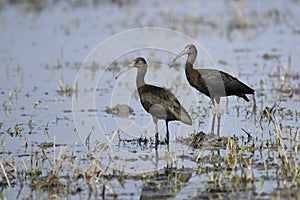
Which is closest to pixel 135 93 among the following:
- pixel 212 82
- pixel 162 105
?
pixel 212 82

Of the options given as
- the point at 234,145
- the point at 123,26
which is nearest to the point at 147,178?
the point at 234,145

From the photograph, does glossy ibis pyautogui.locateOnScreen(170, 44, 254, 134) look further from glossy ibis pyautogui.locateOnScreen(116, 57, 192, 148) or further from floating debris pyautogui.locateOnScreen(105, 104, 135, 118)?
floating debris pyautogui.locateOnScreen(105, 104, 135, 118)

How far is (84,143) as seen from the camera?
889cm

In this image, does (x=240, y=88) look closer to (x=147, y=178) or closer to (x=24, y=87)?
(x=147, y=178)

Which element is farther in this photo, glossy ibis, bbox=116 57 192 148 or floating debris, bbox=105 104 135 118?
floating debris, bbox=105 104 135 118

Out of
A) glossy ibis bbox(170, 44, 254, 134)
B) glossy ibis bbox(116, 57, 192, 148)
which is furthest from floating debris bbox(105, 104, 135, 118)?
glossy ibis bbox(116, 57, 192, 148)

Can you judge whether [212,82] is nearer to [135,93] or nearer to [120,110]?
[120,110]

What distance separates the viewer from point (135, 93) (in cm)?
1206

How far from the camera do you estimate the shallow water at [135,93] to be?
7141mm

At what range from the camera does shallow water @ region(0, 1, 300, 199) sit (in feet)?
23.4

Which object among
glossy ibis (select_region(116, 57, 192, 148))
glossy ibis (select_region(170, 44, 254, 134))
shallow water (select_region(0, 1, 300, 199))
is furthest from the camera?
glossy ibis (select_region(170, 44, 254, 134))

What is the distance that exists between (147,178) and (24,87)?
6.02 meters

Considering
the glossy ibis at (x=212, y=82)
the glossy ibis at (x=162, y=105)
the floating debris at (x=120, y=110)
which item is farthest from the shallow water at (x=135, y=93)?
the glossy ibis at (x=212, y=82)

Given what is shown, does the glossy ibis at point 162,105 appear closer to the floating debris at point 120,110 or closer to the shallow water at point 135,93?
the shallow water at point 135,93
